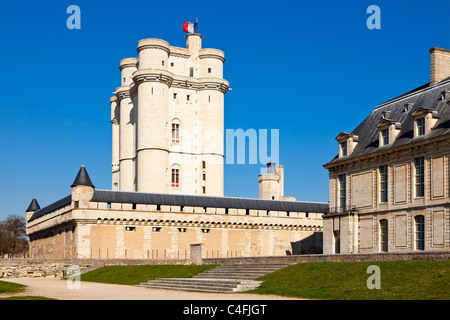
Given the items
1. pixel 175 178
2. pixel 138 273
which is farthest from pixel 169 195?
pixel 138 273

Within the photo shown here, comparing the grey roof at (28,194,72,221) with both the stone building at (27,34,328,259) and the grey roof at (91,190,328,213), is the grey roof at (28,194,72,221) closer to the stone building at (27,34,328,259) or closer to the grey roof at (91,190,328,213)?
the stone building at (27,34,328,259)

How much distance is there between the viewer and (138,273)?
125 feet

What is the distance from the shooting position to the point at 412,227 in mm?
36594

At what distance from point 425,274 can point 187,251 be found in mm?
37350

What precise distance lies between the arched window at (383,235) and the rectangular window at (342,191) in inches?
158

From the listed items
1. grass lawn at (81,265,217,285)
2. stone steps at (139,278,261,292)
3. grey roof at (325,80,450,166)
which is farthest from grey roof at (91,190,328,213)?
stone steps at (139,278,261,292)

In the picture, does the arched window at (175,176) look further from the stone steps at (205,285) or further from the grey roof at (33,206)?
the stone steps at (205,285)

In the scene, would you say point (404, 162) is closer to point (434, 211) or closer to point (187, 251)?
point (434, 211)

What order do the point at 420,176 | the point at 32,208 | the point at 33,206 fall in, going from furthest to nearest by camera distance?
the point at 33,206
the point at 32,208
the point at 420,176

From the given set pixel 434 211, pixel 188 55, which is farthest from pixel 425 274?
pixel 188 55

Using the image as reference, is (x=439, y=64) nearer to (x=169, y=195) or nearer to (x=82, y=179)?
(x=169, y=195)

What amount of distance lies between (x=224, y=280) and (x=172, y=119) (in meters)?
46.2

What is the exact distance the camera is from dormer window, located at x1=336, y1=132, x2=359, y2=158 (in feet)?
142

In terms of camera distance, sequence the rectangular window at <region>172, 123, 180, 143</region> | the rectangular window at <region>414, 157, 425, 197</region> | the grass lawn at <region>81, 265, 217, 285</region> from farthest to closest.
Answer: the rectangular window at <region>172, 123, 180, 143</region> → the rectangular window at <region>414, 157, 425, 197</region> → the grass lawn at <region>81, 265, 217, 285</region>
